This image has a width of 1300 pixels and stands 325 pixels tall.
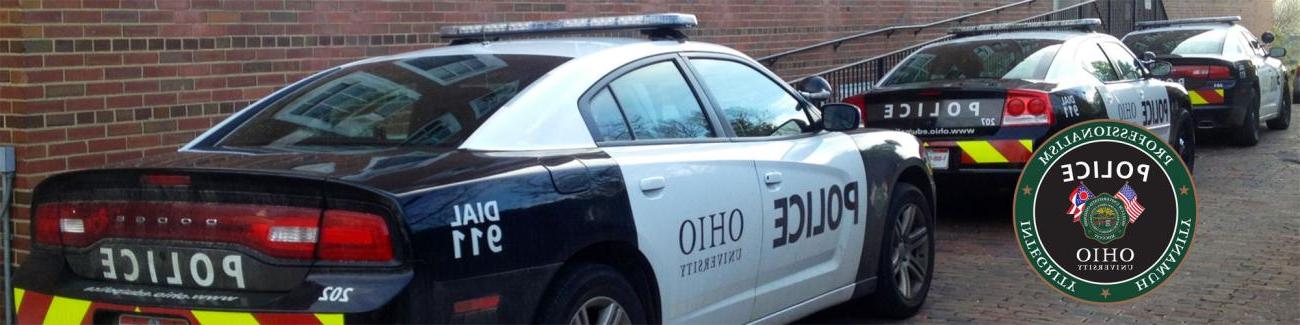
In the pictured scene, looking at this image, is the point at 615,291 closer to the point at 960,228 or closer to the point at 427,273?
the point at 427,273

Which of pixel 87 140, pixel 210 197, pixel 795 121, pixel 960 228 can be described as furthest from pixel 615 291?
pixel 960 228

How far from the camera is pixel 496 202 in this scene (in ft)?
13.8

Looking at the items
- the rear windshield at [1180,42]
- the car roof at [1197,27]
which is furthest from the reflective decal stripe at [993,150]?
the car roof at [1197,27]

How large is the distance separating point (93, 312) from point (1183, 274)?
5.88 metres

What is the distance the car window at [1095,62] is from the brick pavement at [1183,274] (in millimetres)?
1201

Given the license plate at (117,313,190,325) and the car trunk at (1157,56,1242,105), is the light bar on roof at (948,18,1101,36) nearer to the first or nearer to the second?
the car trunk at (1157,56,1242,105)

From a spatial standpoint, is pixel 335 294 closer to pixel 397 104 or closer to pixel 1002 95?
pixel 397 104

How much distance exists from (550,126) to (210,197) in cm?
117

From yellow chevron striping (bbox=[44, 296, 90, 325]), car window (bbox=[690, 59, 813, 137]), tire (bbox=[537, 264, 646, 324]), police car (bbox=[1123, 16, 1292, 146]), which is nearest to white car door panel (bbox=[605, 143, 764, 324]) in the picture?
tire (bbox=[537, 264, 646, 324])

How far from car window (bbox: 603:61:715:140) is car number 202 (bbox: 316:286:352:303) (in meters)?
1.47

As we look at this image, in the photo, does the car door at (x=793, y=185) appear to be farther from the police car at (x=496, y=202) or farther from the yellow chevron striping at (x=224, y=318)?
the yellow chevron striping at (x=224, y=318)

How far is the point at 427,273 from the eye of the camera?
3902mm

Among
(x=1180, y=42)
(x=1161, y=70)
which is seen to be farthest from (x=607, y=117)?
(x=1180, y=42)

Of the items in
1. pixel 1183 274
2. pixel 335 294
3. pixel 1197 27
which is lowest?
pixel 1183 274
